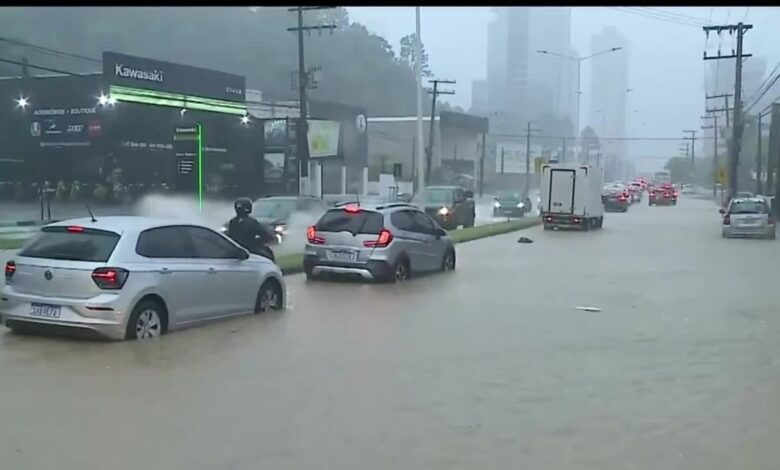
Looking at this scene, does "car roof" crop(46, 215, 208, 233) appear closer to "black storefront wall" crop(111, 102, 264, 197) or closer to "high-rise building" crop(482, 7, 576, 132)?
"black storefront wall" crop(111, 102, 264, 197)

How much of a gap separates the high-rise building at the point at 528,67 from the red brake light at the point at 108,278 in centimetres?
6370

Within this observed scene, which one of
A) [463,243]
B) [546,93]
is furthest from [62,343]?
[546,93]

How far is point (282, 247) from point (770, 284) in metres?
12.2

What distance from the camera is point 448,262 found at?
2014 centimetres

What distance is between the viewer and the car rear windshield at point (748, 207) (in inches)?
1344

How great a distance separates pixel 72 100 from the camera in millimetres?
41281

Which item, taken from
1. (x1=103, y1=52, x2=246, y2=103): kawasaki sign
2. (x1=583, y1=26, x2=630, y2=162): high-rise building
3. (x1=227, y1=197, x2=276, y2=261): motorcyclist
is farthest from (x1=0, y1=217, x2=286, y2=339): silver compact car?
(x1=583, y1=26, x2=630, y2=162): high-rise building

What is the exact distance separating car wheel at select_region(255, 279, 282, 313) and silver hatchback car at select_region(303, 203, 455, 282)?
12.4 feet

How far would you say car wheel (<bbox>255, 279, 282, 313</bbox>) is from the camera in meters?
12.9

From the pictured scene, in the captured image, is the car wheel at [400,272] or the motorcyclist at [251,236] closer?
the motorcyclist at [251,236]

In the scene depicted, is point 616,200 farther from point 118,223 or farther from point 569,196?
point 118,223

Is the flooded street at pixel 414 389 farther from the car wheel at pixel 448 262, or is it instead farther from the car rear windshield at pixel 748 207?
the car rear windshield at pixel 748 207

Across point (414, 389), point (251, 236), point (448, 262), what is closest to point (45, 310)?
point (414, 389)

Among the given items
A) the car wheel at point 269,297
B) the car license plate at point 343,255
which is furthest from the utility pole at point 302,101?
the car wheel at point 269,297
